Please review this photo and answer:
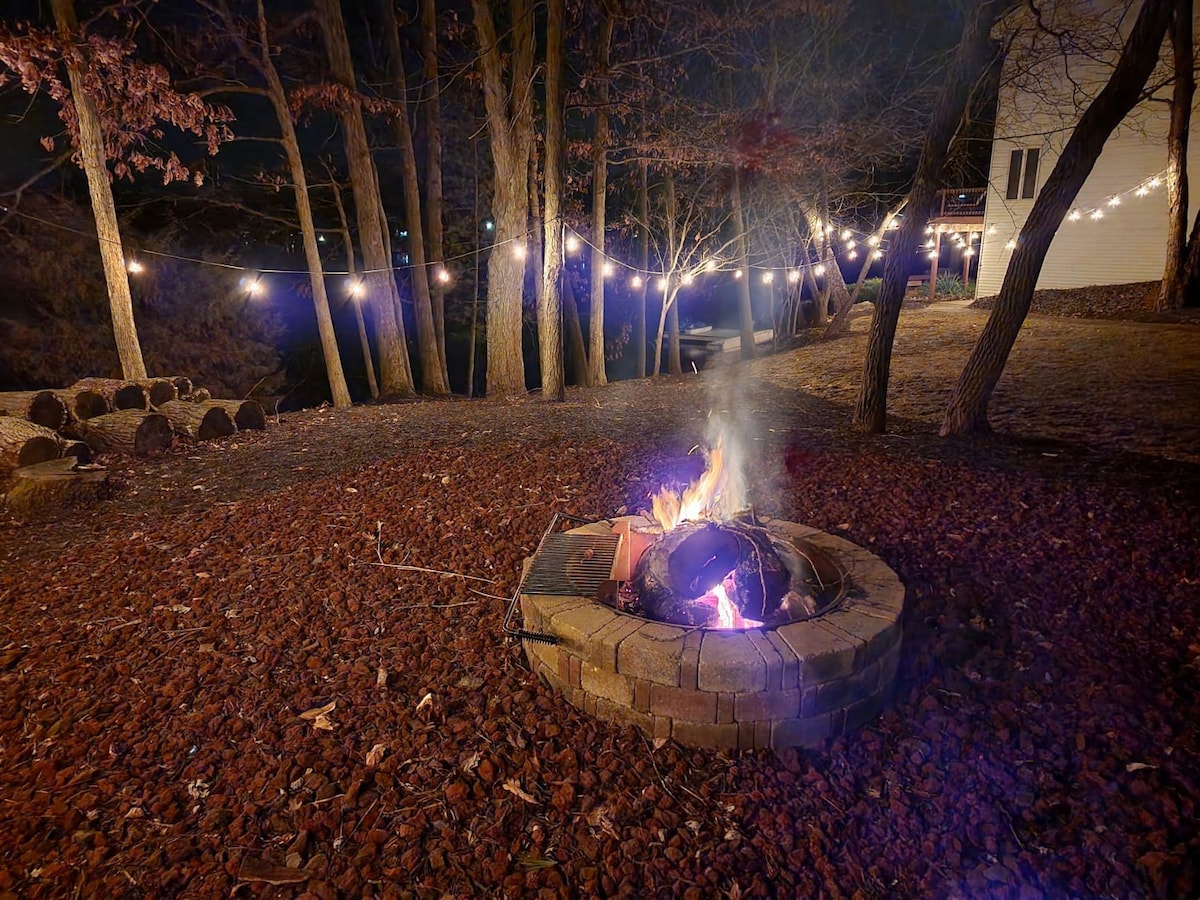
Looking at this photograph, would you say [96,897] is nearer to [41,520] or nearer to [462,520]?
[462,520]

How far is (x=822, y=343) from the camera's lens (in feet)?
54.0

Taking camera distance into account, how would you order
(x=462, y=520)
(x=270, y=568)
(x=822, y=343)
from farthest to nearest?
(x=822, y=343), (x=462, y=520), (x=270, y=568)

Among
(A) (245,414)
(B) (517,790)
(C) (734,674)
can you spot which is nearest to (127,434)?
(A) (245,414)

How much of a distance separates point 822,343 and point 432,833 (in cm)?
1598

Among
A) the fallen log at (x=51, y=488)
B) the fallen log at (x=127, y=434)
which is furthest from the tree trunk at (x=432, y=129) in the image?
the fallen log at (x=51, y=488)

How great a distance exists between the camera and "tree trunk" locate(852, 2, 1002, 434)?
239 inches

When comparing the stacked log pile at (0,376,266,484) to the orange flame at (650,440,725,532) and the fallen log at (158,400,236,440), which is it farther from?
the orange flame at (650,440,725,532)

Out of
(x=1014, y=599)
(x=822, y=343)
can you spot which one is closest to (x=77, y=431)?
(x=1014, y=599)

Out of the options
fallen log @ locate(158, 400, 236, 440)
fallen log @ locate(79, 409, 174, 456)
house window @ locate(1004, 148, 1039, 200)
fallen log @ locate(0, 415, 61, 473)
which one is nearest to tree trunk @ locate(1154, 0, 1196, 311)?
house window @ locate(1004, 148, 1039, 200)

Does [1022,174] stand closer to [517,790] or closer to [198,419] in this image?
[198,419]

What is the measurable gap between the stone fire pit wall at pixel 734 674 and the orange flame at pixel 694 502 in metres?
1.02

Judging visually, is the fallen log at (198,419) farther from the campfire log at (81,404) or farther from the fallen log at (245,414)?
the campfire log at (81,404)

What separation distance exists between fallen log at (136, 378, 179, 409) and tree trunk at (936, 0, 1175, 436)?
9.82 metres

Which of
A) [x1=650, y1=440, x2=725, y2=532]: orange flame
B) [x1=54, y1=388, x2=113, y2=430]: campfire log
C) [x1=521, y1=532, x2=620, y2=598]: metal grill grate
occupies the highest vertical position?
[x1=54, y1=388, x2=113, y2=430]: campfire log
